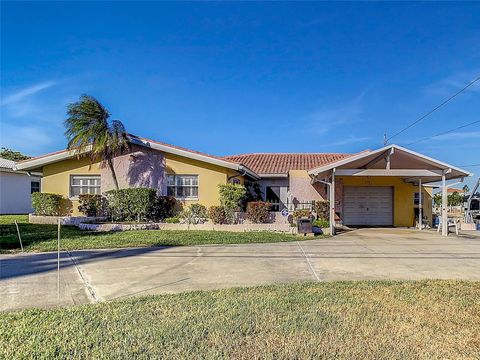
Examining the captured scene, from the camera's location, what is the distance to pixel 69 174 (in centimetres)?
1892

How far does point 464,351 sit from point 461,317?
3.85 feet

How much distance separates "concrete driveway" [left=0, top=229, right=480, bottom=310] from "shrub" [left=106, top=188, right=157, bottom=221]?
6.36 meters

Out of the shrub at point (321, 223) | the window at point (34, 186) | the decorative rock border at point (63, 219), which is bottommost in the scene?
the shrub at point (321, 223)

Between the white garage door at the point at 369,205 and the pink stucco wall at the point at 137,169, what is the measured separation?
10644mm

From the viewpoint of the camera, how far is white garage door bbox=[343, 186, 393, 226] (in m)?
22.0

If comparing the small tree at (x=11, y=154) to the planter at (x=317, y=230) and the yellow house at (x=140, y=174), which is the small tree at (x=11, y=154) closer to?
the yellow house at (x=140, y=174)

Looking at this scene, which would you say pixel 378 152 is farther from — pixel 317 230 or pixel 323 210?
pixel 317 230

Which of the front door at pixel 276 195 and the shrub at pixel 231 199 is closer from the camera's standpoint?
the shrub at pixel 231 199

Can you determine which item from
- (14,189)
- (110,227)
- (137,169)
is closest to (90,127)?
(137,169)

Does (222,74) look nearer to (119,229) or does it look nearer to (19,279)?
(119,229)

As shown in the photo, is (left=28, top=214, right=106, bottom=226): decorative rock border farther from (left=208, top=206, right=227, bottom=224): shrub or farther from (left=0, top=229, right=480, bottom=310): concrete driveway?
(left=0, top=229, right=480, bottom=310): concrete driveway

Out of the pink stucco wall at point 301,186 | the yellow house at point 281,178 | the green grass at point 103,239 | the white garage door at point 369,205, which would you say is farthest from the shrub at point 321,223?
the white garage door at point 369,205

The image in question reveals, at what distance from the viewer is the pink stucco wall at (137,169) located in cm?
1875

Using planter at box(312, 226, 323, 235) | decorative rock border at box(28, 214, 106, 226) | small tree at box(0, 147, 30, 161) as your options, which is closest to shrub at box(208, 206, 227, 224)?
planter at box(312, 226, 323, 235)
